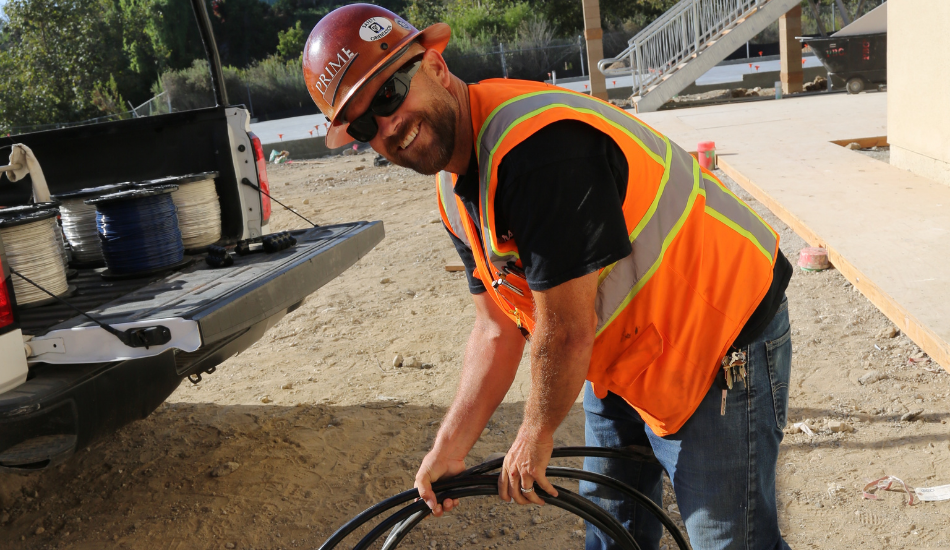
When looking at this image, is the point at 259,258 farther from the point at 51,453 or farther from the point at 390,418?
the point at 51,453

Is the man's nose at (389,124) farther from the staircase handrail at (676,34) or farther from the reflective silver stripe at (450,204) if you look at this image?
the staircase handrail at (676,34)

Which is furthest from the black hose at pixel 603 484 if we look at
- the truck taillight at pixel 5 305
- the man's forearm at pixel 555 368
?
the truck taillight at pixel 5 305

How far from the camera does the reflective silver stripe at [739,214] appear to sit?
6.40 ft

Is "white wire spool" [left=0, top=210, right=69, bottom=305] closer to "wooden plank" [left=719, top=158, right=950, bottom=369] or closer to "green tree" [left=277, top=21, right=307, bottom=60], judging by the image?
"wooden plank" [left=719, top=158, right=950, bottom=369]

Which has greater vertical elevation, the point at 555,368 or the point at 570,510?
the point at 555,368

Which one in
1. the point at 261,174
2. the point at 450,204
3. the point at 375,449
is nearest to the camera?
the point at 450,204

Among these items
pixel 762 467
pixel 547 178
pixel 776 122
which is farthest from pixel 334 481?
pixel 776 122

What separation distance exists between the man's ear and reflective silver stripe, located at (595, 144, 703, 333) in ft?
1.82

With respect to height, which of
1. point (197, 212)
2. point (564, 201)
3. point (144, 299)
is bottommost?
point (144, 299)

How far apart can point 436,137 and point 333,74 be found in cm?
28

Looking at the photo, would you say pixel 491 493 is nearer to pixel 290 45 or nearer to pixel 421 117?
pixel 421 117

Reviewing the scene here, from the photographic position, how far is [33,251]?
11.4 ft

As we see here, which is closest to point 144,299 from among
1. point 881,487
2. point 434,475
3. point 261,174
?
point 261,174

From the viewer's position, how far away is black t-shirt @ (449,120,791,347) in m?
1.60
